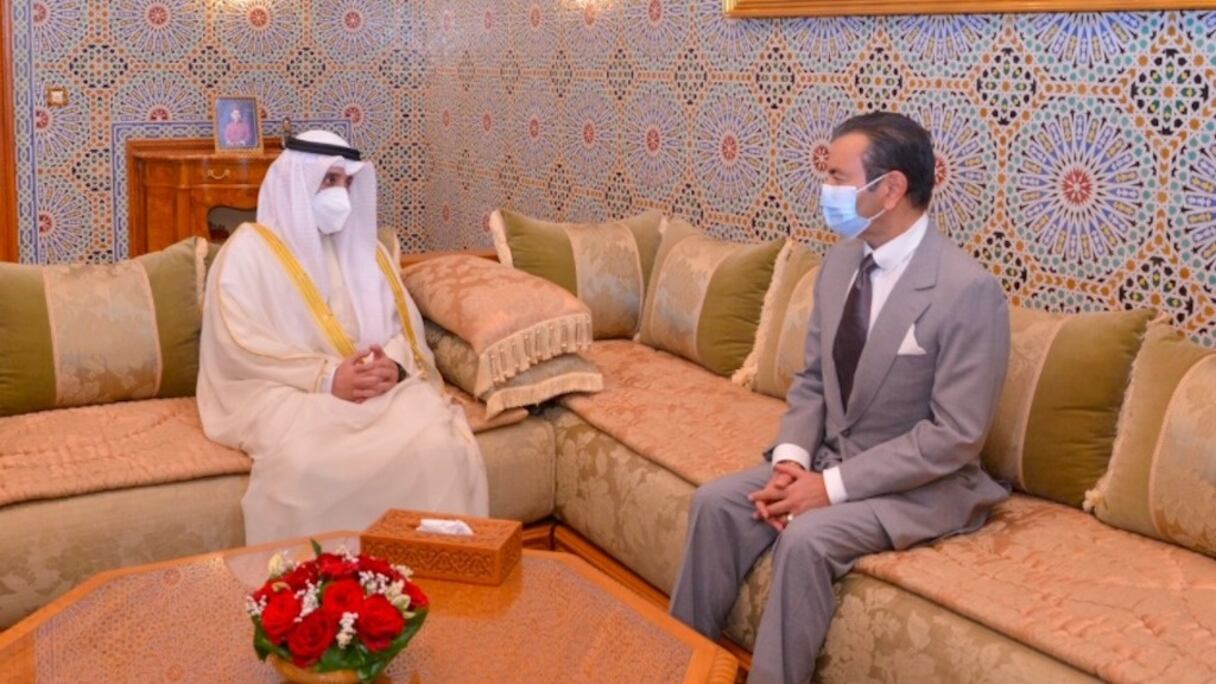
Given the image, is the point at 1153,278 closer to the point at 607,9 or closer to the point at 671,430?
the point at 671,430

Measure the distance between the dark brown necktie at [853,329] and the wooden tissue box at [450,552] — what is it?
0.95m

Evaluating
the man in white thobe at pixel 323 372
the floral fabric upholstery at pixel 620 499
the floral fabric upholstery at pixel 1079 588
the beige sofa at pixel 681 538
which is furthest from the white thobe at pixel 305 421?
the floral fabric upholstery at pixel 1079 588

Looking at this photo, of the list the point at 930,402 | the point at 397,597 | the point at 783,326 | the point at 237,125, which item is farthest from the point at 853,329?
the point at 237,125

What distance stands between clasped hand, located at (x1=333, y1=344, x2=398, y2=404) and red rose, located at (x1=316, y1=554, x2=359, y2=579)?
1.51 meters

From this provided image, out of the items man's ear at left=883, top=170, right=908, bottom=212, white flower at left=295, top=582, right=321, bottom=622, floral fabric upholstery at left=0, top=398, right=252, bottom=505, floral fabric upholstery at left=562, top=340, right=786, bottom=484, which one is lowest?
floral fabric upholstery at left=0, top=398, right=252, bottom=505

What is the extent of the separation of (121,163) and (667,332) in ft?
12.9

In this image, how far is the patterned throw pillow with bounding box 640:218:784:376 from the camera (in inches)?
179

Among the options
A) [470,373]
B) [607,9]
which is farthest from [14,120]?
[470,373]

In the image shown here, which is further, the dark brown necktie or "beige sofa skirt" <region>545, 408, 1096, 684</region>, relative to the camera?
the dark brown necktie

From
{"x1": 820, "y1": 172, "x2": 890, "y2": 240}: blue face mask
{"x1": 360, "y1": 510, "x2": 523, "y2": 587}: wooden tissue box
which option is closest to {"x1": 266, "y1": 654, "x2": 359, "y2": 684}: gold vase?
{"x1": 360, "y1": 510, "x2": 523, "y2": 587}: wooden tissue box

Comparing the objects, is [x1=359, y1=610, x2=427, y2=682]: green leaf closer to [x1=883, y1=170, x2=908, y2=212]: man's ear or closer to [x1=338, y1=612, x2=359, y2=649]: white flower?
[x1=338, y1=612, x2=359, y2=649]: white flower

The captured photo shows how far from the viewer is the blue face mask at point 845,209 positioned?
334cm

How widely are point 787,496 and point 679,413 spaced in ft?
3.05

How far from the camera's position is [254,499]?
3736mm
